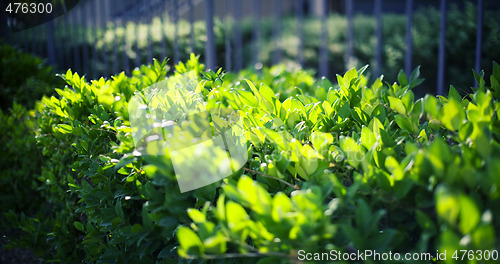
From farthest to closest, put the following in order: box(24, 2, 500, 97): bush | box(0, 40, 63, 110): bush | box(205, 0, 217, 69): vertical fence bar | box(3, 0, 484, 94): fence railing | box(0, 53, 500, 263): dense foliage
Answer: box(24, 2, 500, 97): bush → box(0, 40, 63, 110): bush → box(3, 0, 484, 94): fence railing → box(205, 0, 217, 69): vertical fence bar → box(0, 53, 500, 263): dense foliage

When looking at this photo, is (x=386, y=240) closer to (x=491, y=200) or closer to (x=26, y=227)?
(x=491, y=200)

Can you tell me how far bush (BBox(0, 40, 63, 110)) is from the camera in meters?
4.28

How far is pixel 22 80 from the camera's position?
4.89 meters

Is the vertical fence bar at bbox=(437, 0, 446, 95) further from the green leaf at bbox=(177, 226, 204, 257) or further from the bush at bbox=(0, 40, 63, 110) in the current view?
the bush at bbox=(0, 40, 63, 110)

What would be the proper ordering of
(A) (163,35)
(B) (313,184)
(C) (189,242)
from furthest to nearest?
(A) (163,35)
(B) (313,184)
(C) (189,242)

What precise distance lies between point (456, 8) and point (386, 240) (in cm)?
593

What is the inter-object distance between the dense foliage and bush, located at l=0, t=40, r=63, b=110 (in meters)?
2.26

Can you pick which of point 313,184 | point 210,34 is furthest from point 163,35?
point 313,184

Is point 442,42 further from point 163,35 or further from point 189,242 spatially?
point 189,242

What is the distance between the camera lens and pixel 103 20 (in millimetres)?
6922

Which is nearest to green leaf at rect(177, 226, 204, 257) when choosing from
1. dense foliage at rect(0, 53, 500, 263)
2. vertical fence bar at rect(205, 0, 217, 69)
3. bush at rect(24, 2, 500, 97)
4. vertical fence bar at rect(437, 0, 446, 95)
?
dense foliage at rect(0, 53, 500, 263)

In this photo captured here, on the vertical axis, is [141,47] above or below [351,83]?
below

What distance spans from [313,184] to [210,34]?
2926mm

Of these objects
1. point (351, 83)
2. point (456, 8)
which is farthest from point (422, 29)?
point (351, 83)
